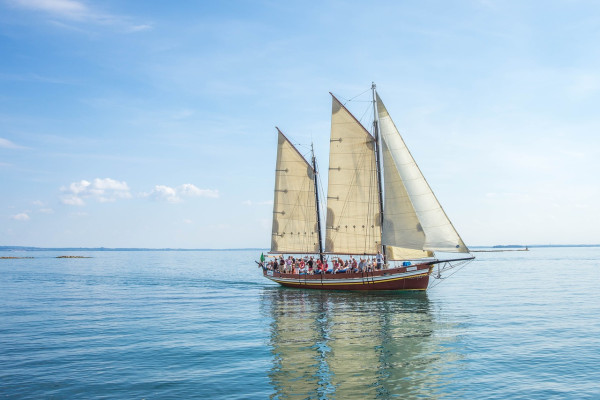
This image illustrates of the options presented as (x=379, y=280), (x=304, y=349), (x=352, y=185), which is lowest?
(x=304, y=349)

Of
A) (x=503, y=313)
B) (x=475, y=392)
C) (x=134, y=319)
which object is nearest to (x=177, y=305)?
(x=134, y=319)

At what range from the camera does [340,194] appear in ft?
184

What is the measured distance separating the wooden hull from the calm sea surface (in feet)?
10.5

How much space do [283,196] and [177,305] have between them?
2052cm

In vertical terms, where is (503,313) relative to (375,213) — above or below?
below

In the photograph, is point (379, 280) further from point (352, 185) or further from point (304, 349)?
point (304, 349)

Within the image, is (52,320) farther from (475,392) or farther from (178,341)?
(475,392)

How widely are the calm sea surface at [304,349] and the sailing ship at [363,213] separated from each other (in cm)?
542

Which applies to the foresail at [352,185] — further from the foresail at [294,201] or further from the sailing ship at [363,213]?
the foresail at [294,201]

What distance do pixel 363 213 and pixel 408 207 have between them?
876cm

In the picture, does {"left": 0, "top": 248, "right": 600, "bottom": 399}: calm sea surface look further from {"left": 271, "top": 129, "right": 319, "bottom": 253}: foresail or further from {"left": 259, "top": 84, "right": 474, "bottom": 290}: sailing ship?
{"left": 271, "top": 129, "right": 319, "bottom": 253}: foresail

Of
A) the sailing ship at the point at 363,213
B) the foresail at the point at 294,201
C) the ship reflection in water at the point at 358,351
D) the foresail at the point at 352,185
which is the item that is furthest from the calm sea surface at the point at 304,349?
the foresail at the point at 294,201

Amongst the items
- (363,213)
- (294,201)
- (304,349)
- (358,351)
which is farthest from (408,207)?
(304,349)

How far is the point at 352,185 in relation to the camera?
182ft
